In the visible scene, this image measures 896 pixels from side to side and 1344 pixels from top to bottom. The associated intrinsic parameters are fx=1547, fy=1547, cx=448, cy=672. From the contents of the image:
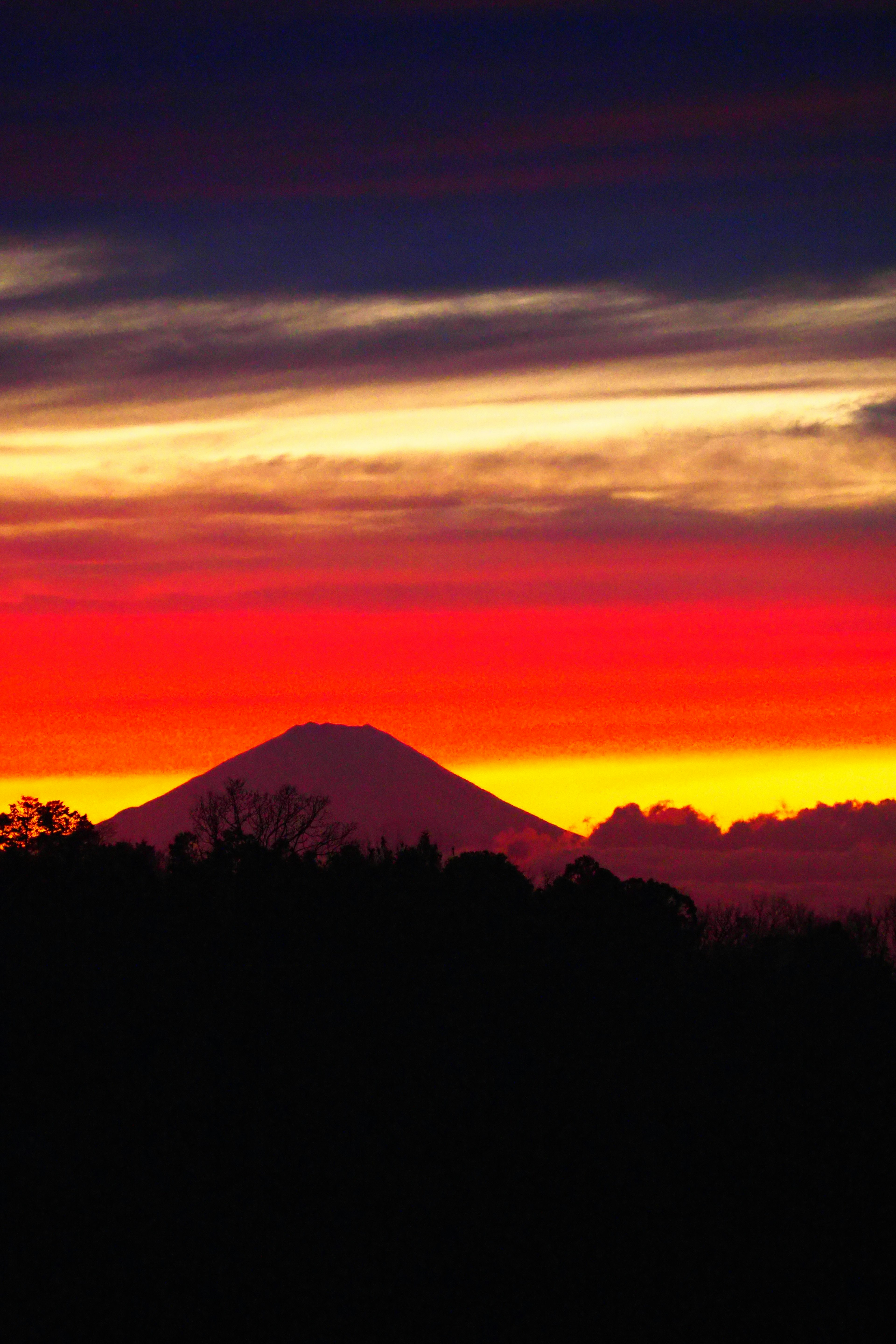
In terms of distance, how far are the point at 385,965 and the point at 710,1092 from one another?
14.7 m

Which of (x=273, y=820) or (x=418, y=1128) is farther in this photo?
(x=273, y=820)

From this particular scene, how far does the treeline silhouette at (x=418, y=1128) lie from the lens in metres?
41.7

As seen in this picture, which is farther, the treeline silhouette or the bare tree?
the bare tree

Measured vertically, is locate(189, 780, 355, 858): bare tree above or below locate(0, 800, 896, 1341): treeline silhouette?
above

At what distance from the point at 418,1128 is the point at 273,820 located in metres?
45.0

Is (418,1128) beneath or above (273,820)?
beneath

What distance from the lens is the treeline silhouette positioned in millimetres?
41719

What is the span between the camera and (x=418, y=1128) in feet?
161

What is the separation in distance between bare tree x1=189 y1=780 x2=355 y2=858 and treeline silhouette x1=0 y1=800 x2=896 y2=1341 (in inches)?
750

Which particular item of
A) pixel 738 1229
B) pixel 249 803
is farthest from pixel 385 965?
pixel 249 803

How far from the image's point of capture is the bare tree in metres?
90.3

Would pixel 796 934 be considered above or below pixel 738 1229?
above

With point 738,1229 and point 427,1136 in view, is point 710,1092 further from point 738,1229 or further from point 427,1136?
point 427,1136

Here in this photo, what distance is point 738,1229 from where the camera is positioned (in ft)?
152
